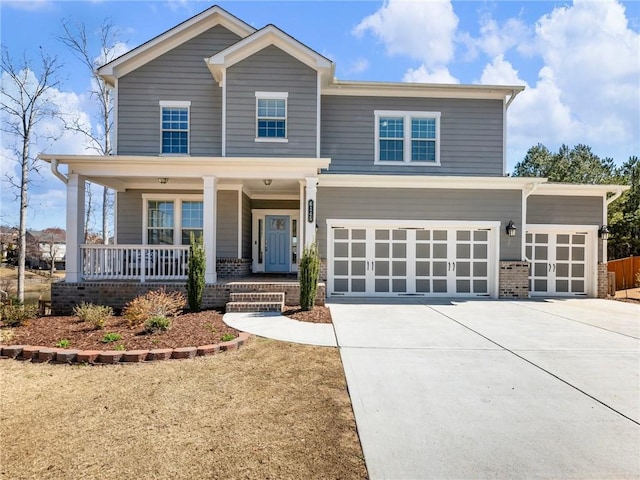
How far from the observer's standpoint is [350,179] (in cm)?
1109

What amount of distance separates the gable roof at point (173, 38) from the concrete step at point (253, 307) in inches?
345

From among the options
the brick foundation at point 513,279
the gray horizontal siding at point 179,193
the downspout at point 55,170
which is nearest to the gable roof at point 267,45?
the gray horizontal siding at point 179,193

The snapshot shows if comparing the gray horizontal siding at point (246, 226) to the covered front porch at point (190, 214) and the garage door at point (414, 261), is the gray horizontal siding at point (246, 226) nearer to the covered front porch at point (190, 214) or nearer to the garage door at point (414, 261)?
the covered front porch at point (190, 214)

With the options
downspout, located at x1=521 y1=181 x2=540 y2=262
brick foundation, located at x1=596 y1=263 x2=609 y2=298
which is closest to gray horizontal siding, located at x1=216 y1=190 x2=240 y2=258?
downspout, located at x1=521 y1=181 x2=540 y2=262

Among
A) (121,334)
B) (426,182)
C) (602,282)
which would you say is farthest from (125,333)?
(602,282)

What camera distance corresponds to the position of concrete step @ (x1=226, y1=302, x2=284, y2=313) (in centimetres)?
867

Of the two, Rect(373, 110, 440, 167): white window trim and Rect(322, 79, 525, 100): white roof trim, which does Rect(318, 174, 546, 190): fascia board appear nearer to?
Rect(373, 110, 440, 167): white window trim

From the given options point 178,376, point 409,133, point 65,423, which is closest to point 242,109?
point 409,133

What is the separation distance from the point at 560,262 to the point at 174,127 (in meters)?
13.6

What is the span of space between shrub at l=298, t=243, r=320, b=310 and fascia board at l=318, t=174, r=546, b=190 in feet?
10.0

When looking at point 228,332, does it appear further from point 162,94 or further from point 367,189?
point 162,94

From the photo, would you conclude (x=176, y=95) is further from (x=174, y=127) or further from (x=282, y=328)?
(x=282, y=328)

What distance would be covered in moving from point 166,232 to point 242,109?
4669 mm

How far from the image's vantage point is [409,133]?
495 inches
